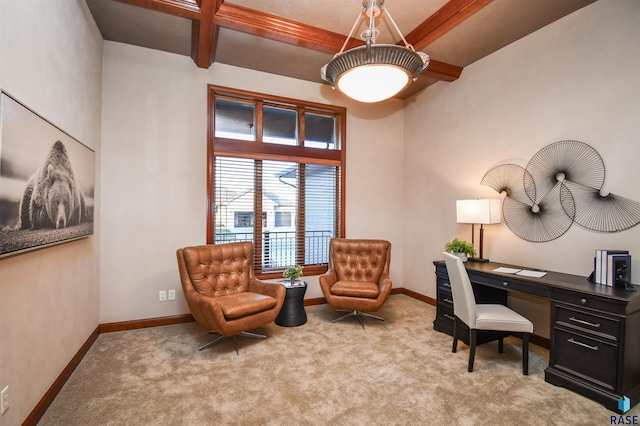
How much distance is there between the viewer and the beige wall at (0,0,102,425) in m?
1.69

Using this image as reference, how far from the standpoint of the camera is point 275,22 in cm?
312

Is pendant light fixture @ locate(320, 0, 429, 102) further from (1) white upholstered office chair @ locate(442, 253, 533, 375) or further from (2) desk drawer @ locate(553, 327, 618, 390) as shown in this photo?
(2) desk drawer @ locate(553, 327, 618, 390)

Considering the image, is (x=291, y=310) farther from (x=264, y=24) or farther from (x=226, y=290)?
(x=264, y=24)

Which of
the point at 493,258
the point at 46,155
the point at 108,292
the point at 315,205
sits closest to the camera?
the point at 46,155

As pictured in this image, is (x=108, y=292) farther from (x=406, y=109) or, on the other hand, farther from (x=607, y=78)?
(x=607, y=78)

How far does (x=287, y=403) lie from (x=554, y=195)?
10.2 feet

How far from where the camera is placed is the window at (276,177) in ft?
13.3

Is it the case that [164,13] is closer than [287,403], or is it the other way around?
[287,403]

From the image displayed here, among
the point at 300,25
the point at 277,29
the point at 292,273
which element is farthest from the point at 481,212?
the point at 277,29

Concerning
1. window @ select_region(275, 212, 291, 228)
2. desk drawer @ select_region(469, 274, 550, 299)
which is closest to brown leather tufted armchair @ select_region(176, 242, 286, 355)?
window @ select_region(275, 212, 291, 228)

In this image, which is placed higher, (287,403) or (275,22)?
(275,22)

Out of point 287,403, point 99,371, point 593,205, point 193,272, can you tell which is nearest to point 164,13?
point 193,272

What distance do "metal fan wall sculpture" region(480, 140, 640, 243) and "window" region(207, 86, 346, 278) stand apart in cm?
223

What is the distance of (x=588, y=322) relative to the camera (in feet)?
7.47
